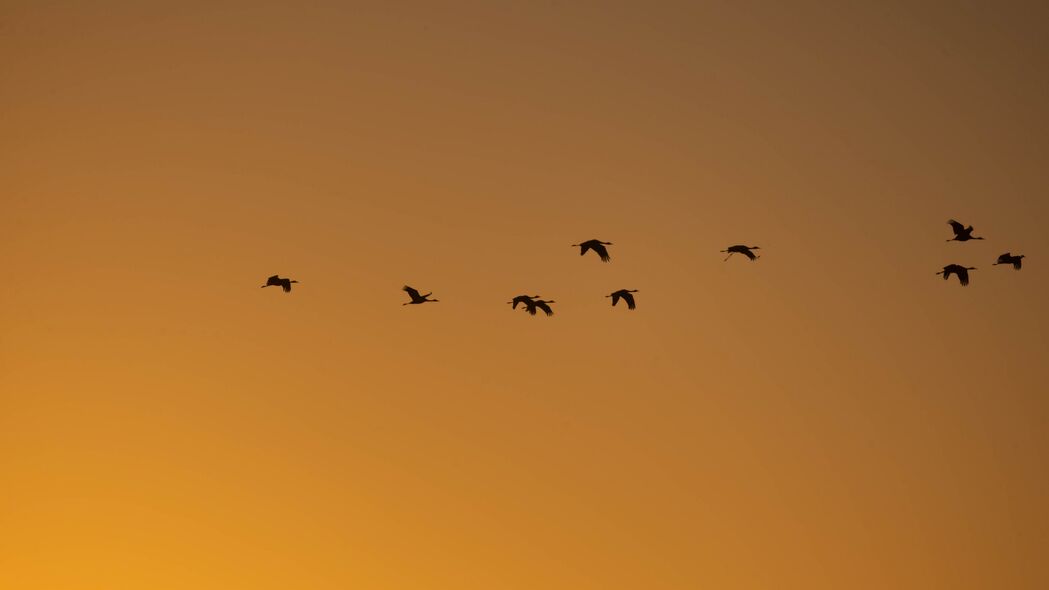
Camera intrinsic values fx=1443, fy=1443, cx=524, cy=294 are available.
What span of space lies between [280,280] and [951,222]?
735 inches

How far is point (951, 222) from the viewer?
123 ft

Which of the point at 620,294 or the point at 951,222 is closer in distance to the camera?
the point at 951,222

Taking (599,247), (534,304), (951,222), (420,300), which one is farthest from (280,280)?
(951,222)

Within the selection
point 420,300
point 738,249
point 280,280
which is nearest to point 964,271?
point 738,249

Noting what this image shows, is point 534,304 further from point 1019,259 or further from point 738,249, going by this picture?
point 1019,259

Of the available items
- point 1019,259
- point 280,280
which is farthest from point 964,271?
point 280,280

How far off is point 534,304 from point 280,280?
738 cm

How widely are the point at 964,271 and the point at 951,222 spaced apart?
119 inches

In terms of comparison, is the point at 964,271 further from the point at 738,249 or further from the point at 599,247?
the point at 599,247

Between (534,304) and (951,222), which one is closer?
(951,222)

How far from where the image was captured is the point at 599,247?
37.5 meters

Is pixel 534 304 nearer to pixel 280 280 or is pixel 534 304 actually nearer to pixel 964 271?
pixel 280 280

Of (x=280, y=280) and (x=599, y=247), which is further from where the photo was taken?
(x=280, y=280)

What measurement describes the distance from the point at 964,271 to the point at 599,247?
34.7 feet
